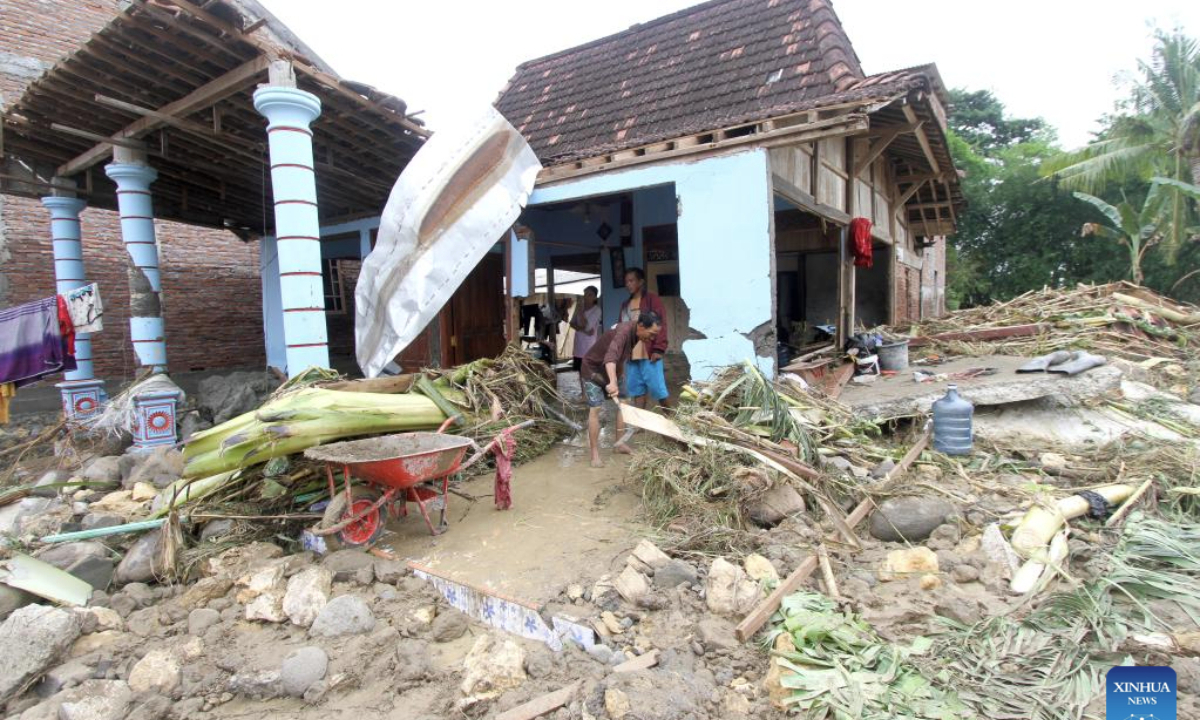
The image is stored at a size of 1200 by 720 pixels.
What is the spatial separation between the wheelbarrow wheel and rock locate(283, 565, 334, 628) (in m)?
0.32

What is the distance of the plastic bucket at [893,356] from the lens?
296 inches

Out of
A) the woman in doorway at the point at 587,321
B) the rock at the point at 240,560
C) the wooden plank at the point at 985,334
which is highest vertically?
the woman in doorway at the point at 587,321

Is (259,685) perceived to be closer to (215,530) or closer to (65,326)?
(215,530)

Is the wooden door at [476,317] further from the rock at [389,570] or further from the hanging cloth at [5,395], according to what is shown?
the rock at [389,570]

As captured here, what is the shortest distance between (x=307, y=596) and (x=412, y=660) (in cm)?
95

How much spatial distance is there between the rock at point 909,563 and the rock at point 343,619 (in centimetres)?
300

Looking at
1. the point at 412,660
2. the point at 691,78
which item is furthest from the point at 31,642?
the point at 691,78

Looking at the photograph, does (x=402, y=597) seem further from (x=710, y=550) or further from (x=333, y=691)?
(x=710, y=550)

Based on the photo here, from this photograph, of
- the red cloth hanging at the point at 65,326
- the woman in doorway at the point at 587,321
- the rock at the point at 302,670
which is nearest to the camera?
the rock at the point at 302,670

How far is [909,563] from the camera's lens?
11.3 feet

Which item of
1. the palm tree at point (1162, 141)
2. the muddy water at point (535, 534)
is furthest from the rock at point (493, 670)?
the palm tree at point (1162, 141)

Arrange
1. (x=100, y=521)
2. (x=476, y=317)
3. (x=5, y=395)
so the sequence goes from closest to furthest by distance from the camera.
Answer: (x=100, y=521)
(x=5, y=395)
(x=476, y=317)

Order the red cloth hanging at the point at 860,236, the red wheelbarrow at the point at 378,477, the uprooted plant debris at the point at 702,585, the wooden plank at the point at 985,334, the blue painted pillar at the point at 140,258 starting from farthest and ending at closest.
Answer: the wooden plank at the point at 985,334 → the red cloth hanging at the point at 860,236 → the blue painted pillar at the point at 140,258 → the red wheelbarrow at the point at 378,477 → the uprooted plant debris at the point at 702,585

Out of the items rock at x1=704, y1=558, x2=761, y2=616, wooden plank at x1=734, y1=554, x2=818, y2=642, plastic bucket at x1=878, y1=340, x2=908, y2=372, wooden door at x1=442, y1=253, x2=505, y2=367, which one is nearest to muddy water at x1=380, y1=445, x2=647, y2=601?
rock at x1=704, y1=558, x2=761, y2=616
